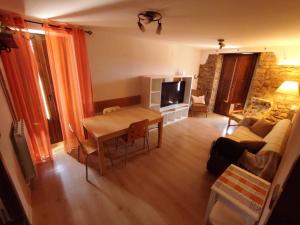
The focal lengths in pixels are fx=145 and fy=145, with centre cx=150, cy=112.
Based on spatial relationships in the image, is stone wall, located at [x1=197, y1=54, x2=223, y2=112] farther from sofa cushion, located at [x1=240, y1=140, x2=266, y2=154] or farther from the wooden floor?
sofa cushion, located at [x1=240, y1=140, x2=266, y2=154]

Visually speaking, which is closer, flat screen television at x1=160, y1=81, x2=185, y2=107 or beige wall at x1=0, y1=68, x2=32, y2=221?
beige wall at x1=0, y1=68, x2=32, y2=221

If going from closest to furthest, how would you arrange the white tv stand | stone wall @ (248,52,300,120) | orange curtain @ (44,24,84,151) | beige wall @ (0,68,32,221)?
beige wall @ (0,68,32,221), orange curtain @ (44,24,84,151), stone wall @ (248,52,300,120), the white tv stand

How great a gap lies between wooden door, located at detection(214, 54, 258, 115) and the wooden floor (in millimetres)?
2828

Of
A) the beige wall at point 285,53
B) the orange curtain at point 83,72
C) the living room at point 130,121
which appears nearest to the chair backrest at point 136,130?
the living room at point 130,121

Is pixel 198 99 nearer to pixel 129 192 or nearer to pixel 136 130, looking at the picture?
pixel 136 130

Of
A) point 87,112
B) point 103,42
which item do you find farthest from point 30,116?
point 103,42

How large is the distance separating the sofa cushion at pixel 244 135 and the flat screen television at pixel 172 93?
1.89 metres

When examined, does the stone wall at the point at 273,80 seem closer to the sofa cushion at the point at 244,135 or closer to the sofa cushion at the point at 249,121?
the sofa cushion at the point at 249,121

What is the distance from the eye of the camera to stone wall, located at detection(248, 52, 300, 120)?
3.53 metres

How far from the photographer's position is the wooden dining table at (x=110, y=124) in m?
2.14

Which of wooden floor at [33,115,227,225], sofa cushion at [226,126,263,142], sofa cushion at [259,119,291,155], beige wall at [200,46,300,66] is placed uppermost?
beige wall at [200,46,300,66]

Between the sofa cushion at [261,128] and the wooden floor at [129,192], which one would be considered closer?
the wooden floor at [129,192]

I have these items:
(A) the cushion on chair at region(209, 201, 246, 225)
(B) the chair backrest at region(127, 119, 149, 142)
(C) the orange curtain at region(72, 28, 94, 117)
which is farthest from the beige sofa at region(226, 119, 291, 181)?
(C) the orange curtain at region(72, 28, 94, 117)

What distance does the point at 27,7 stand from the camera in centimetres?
157
